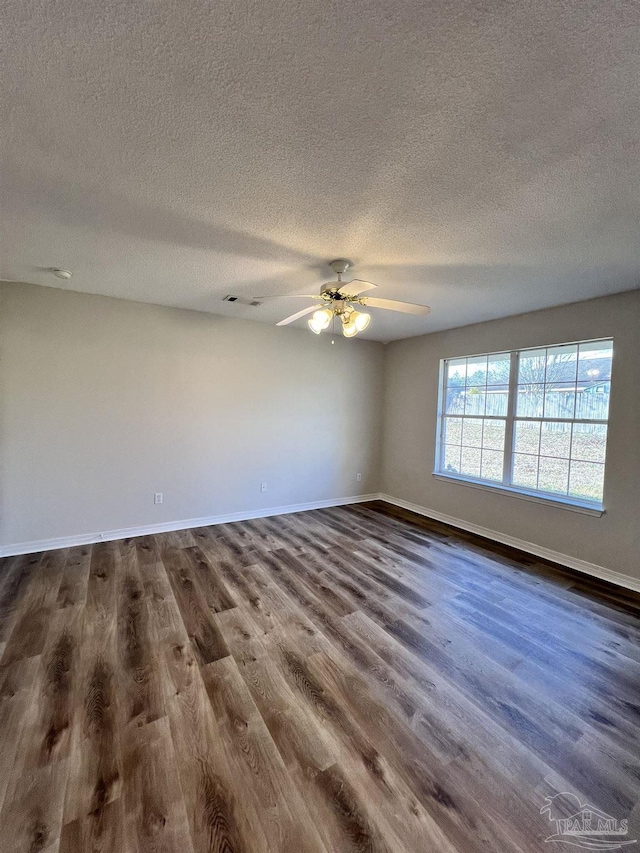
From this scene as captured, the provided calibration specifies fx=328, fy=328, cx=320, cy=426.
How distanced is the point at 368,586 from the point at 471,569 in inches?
42.8

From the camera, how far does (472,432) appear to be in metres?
4.30

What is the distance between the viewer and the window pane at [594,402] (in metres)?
3.09

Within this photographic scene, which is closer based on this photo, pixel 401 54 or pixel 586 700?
pixel 401 54

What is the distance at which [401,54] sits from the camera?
3.37ft

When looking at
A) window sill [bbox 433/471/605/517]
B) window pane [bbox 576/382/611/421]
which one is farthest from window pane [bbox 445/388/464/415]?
window pane [bbox 576/382/611/421]

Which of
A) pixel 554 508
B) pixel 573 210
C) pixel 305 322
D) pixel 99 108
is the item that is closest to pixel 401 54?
pixel 99 108

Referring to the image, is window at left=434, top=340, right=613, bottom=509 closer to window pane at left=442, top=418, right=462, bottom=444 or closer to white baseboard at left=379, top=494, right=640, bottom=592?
window pane at left=442, top=418, right=462, bottom=444

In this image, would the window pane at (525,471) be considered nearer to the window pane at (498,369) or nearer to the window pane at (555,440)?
the window pane at (555,440)

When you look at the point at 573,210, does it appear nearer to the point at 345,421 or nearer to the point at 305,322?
the point at 305,322

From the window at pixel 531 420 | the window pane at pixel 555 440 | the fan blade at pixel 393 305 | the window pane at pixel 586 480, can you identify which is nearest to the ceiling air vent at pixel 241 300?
the fan blade at pixel 393 305

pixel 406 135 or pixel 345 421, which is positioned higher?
pixel 406 135

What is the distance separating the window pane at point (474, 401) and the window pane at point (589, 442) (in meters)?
1.06

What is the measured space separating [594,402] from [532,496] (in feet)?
3.66

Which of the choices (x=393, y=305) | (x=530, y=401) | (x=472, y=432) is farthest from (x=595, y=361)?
(x=393, y=305)
